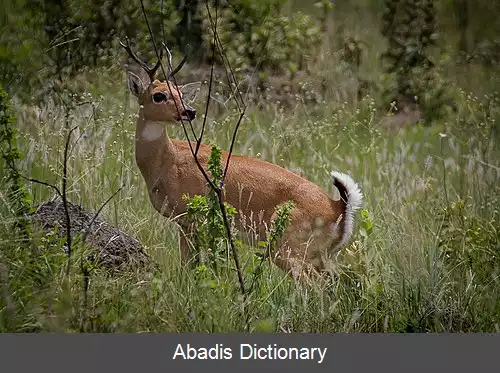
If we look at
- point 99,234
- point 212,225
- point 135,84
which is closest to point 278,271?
point 212,225

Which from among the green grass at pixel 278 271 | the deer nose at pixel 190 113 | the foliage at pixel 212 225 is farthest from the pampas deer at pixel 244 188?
the foliage at pixel 212 225

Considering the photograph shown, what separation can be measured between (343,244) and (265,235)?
1.30ft

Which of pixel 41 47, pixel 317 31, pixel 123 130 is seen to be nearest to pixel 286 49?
pixel 317 31

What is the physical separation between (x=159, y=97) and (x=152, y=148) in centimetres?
34

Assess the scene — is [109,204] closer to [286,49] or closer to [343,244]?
[343,244]

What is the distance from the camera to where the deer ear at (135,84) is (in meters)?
5.60

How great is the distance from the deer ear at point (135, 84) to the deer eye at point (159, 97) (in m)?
0.08

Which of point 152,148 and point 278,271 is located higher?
point 152,148

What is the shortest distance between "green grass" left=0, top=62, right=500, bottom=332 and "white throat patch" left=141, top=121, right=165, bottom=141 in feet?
0.62

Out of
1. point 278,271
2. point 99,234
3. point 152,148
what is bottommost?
point 278,271

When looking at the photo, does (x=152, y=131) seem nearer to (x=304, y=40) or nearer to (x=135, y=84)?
(x=135, y=84)

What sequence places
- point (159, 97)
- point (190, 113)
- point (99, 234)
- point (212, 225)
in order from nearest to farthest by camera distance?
point (212, 225), point (99, 234), point (190, 113), point (159, 97)

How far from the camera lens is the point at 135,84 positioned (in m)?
5.62

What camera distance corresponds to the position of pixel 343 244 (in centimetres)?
530
